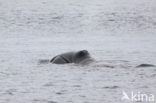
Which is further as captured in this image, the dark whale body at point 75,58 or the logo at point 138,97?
the dark whale body at point 75,58

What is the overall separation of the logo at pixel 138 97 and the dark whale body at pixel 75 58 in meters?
5.00

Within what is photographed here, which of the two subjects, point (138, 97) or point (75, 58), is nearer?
point (138, 97)

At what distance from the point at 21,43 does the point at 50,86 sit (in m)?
10.9

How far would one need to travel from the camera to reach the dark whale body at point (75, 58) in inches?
821

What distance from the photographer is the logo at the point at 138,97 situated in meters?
15.0

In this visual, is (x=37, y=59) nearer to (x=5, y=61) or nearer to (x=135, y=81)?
(x=5, y=61)

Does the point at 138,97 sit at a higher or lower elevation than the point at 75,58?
higher

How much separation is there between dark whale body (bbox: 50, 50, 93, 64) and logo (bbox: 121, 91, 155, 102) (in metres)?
5.00

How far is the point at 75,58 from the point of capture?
21094 mm

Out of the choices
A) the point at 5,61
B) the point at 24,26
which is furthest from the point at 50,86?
the point at 24,26

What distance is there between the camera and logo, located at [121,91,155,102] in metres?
15.0

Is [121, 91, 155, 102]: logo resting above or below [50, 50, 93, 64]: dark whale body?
above

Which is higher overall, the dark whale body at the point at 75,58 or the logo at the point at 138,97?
the logo at the point at 138,97

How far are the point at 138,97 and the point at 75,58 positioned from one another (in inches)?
237
